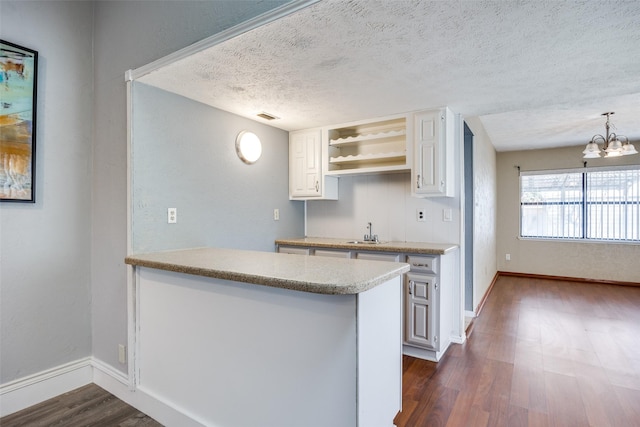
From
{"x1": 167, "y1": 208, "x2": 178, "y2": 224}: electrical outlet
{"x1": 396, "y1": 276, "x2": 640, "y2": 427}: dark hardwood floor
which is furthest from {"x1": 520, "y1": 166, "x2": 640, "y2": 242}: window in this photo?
{"x1": 167, "y1": 208, "x2": 178, "y2": 224}: electrical outlet

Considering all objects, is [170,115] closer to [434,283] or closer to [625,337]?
[434,283]

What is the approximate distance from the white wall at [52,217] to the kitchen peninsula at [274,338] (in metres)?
0.66

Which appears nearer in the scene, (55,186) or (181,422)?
(181,422)

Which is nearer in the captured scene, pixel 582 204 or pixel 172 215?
pixel 172 215

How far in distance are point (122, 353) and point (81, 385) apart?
1.65 feet

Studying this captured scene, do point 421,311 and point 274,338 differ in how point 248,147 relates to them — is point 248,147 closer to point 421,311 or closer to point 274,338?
point 274,338

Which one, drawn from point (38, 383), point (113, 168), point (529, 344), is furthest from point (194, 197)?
point (529, 344)

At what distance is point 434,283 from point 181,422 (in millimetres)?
1978

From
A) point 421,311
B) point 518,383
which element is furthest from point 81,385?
point 518,383

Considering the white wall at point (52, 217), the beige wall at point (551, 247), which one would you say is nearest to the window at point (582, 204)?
the beige wall at point (551, 247)

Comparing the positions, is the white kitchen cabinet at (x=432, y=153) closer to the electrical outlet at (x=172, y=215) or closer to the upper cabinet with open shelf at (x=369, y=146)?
the upper cabinet with open shelf at (x=369, y=146)

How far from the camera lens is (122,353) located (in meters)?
2.10

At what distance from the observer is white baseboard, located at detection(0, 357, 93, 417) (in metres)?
1.95

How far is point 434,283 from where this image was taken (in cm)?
262
